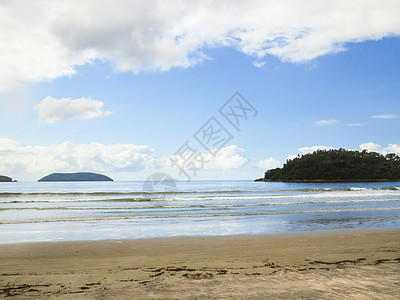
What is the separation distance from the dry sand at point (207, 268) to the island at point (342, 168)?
443 ft

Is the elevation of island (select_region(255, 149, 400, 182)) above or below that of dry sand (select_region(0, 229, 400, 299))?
above

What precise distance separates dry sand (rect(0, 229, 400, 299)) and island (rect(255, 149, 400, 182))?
134997 millimetres

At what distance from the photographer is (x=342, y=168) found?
458 feet

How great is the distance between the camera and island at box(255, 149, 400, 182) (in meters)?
136

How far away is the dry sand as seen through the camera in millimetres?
5371

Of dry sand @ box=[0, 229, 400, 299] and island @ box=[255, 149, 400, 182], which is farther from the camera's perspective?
island @ box=[255, 149, 400, 182]

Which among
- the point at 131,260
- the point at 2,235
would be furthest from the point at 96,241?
the point at 2,235

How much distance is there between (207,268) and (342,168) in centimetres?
14762

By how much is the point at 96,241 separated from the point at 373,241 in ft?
31.7

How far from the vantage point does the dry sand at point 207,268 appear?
537cm

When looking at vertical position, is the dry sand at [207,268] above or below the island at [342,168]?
below

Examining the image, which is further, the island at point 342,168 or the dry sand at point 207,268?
the island at point 342,168

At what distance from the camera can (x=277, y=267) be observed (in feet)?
23.0

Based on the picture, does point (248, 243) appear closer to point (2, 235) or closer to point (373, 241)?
point (373, 241)
